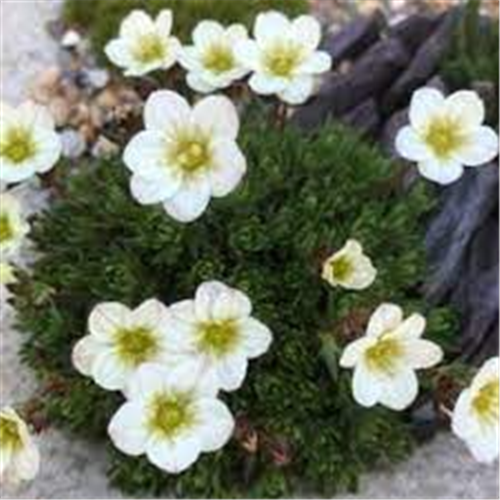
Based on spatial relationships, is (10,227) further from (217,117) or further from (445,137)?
(445,137)

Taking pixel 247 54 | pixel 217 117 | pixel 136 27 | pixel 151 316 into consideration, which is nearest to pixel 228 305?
pixel 151 316

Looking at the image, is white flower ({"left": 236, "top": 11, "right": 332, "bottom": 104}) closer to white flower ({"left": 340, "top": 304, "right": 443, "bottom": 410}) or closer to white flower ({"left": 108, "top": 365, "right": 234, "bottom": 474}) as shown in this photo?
white flower ({"left": 340, "top": 304, "right": 443, "bottom": 410})

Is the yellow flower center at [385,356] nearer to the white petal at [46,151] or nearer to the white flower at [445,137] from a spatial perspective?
the white flower at [445,137]

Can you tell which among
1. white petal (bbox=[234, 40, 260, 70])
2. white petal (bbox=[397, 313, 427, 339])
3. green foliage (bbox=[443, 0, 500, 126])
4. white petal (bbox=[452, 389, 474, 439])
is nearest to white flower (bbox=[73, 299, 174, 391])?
white petal (bbox=[397, 313, 427, 339])

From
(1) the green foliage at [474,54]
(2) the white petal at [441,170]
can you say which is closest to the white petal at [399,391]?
(2) the white petal at [441,170]

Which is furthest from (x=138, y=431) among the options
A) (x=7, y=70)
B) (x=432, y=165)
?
(x=7, y=70)

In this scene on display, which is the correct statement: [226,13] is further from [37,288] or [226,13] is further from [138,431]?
[138,431]

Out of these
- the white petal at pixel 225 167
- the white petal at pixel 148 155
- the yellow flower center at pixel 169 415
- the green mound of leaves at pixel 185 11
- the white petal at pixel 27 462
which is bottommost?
the green mound of leaves at pixel 185 11
